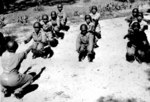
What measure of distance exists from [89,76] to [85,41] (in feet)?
4.73

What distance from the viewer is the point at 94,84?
6941mm

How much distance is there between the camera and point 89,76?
7379mm

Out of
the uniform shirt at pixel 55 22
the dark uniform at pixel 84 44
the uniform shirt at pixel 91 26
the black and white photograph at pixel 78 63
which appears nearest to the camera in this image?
the black and white photograph at pixel 78 63

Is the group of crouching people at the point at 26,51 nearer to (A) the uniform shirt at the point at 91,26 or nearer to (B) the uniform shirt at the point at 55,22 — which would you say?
(B) the uniform shirt at the point at 55,22

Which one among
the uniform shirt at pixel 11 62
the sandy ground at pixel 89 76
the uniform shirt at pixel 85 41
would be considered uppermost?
the uniform shirt at pixel 11 62

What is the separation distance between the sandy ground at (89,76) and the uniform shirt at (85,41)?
1.66 ft

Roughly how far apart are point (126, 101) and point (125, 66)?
6.07ft

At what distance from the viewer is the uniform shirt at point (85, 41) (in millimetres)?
8098

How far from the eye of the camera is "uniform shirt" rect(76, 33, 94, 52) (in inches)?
319

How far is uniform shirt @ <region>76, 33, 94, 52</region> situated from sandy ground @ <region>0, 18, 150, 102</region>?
506 millimetres

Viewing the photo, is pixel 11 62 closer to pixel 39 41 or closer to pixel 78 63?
pixel 39 41

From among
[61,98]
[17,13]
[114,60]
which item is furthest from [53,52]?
[17,13]

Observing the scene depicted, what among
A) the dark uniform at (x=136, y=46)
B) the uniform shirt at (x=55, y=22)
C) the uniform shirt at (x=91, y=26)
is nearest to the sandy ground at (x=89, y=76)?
the dark uniform at (x=136, y=46)

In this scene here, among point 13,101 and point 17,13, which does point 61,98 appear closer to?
point 13,101
